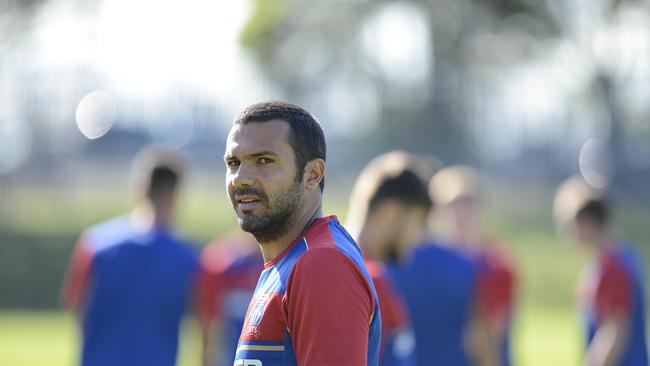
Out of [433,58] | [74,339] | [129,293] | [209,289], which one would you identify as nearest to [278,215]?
[129,293]

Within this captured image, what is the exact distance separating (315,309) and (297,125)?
690mm

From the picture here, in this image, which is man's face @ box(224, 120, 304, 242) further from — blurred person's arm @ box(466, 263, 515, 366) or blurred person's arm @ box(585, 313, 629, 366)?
blurred person's arm @ box(585, 313, 629, 366)

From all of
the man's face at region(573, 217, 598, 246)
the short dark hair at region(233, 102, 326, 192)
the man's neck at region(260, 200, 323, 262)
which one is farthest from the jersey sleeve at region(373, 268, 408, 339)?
the man's face at region(573, 217, 598, 246)

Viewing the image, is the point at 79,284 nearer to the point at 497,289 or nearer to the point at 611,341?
the point at 497,289

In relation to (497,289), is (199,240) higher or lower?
higher

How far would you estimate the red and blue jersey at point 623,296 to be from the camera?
8492 millimetres

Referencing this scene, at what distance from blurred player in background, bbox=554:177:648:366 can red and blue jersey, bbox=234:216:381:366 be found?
5.02 m

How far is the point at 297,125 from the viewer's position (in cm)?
388

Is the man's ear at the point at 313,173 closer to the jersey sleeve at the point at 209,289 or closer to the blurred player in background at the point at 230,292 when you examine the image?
the jersey sleeve at the point at 209,289

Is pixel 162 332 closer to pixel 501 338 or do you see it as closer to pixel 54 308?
pixel 501 338

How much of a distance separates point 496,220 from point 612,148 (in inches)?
189

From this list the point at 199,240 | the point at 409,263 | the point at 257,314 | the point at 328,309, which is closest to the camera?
the point at 328,309

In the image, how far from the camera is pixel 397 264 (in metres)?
5.96

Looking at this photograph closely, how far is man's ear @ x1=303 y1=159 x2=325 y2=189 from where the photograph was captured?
12.8 ft
